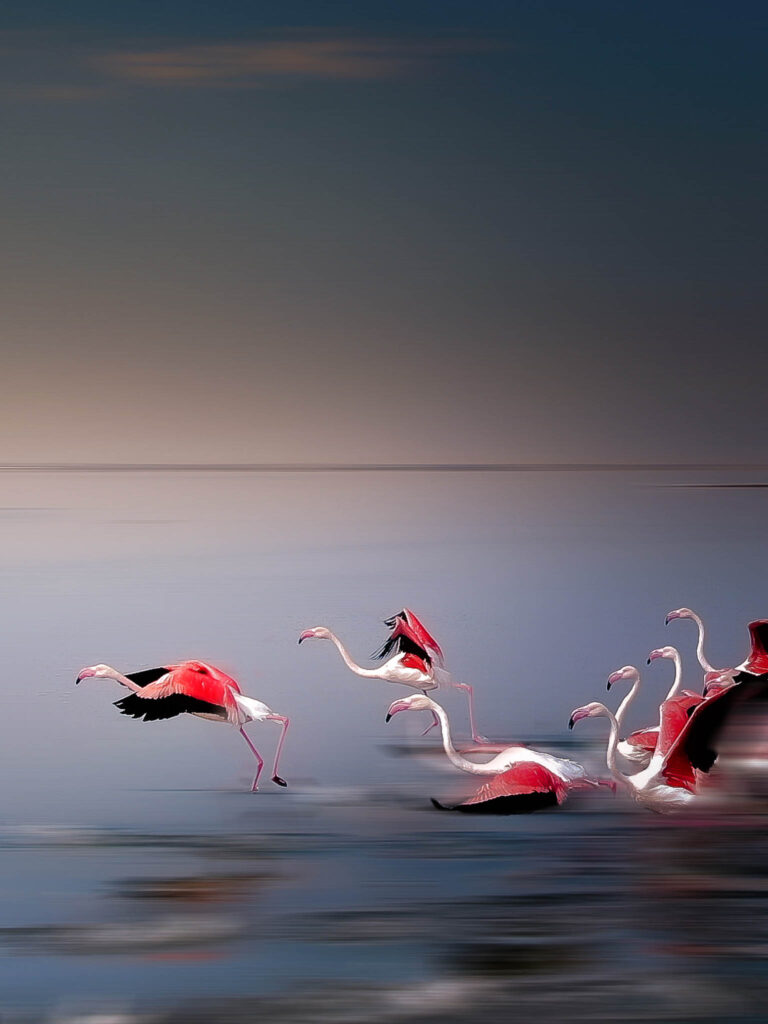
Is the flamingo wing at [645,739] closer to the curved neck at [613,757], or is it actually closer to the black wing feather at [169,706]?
the curved neck at [613,757]

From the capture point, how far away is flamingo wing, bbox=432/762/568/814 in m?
1.83

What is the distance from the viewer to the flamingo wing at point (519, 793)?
1834 mm

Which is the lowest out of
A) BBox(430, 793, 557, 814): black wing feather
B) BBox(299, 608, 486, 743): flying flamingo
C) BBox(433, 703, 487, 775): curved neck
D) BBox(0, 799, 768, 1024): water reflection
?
BBox(0, 799, 768, 1024): water reflection

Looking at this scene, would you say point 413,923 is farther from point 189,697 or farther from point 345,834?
point 189,697

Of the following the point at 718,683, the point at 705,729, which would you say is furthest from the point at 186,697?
the point at 718,683

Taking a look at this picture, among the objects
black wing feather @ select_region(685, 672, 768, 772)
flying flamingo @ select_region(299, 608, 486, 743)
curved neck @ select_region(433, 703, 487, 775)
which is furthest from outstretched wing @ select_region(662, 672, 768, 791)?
flying flamingo @ select_region(299, 608, 486, 743)

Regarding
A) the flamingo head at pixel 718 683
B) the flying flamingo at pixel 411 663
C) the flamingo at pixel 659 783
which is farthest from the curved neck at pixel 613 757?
the flying flamingo at pixel 411 663

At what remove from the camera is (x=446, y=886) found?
5.28 feet

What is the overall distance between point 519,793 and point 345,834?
235mm

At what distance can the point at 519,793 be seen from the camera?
1.83m

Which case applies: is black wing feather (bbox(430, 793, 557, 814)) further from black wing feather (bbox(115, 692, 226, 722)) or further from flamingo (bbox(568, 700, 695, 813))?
black wing feather (bbox(115, 692, 226, 722))

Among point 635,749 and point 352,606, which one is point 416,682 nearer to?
point 635,749

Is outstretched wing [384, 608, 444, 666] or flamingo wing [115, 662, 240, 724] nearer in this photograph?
flamingo wing [115, 662, 240, 724]

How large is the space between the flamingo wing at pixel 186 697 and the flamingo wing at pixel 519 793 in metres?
0.36
